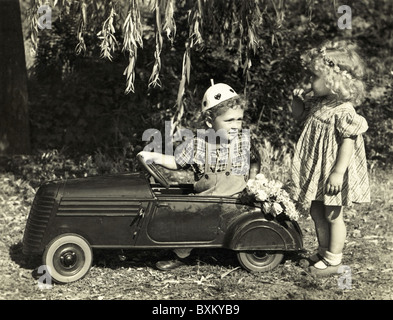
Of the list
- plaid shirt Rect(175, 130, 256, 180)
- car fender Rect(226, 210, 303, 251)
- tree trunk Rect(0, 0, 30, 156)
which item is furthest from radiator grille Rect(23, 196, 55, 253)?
tree trunk Rect(0, 0, 30, 156)

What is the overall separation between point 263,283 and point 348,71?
1510mm

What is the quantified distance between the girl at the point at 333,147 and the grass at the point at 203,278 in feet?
0.83

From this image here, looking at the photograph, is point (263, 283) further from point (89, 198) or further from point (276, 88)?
point (276, 88)

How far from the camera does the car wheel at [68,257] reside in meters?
4.01

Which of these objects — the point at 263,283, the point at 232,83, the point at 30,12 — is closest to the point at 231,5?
the point at 232,83

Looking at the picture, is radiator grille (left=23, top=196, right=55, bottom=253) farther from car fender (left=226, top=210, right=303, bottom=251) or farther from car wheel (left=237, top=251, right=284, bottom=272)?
car wheel (left=237, top=251, right=284, bottom=272)

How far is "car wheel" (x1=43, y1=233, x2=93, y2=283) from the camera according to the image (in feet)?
13.2

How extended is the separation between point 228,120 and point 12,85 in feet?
11.9

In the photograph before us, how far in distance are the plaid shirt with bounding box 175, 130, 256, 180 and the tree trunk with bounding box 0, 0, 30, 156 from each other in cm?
339

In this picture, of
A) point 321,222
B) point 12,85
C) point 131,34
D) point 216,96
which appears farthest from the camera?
point 12,85

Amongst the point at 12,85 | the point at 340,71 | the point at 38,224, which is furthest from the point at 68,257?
the point at 12,85

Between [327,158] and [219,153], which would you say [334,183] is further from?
[219,153]

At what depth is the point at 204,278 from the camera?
429 centimetres

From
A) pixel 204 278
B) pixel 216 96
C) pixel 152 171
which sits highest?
pixel 216 96
